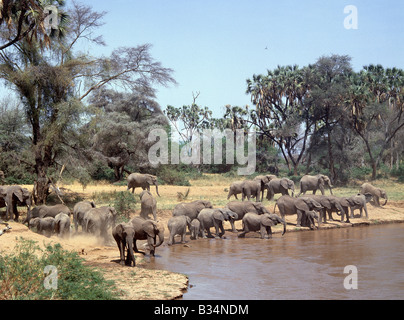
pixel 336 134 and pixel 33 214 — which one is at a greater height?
pixel 336 134

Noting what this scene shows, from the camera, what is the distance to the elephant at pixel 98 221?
1673cm

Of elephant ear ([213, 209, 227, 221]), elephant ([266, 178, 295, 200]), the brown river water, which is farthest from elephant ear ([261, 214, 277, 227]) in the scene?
elephant ([266, 178, 295, 200])

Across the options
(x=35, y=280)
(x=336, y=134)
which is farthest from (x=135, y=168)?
(x=35, y=280)

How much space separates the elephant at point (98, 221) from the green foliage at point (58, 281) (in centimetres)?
539

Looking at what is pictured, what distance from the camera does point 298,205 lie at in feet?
70.6

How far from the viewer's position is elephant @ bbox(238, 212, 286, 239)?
18859mm

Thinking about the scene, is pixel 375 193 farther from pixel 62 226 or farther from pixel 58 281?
pixel 58 281

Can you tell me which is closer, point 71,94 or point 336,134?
point 71,94

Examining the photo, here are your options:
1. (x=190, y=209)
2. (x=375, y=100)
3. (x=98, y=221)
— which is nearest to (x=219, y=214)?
(x=190, y=209)

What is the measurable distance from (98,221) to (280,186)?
1352cm

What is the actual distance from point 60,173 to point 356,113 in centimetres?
2992

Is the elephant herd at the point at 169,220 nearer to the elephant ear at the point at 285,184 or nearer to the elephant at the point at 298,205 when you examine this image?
the elephant at the point at 298,205
